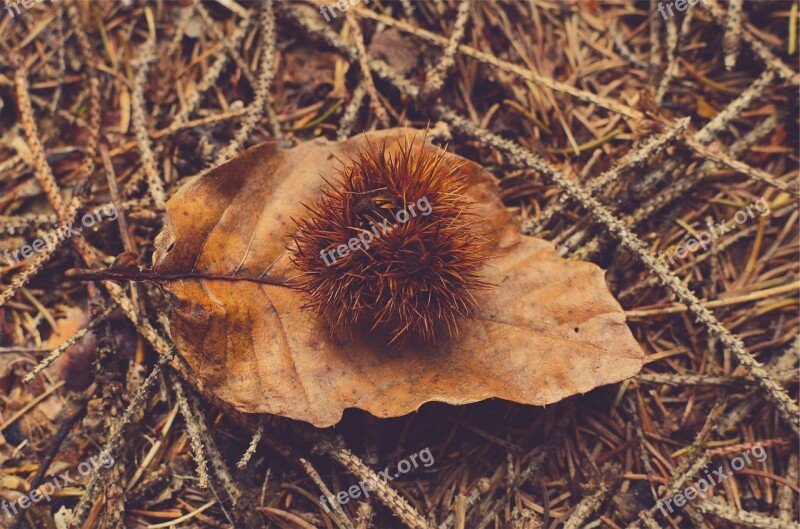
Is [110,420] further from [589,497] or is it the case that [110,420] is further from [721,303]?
[721,303]

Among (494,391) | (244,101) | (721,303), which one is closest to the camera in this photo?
(494,391)

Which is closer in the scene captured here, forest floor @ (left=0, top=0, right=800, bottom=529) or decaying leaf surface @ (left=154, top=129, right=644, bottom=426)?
decaying leaf surface @ (left=154, top=129, right=644, bottom=426)

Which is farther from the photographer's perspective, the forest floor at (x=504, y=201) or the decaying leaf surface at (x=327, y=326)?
the forest floor at (x=504, y=201)

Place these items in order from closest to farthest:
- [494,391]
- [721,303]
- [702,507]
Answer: [494,391] < [702,507] < [721,303]

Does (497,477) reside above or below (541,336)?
below

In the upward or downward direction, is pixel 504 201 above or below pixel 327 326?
above

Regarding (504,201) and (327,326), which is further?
(504,201)

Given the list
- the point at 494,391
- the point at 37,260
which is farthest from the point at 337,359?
the point at 37,260

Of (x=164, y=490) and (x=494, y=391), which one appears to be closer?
(x=494, y=391)
